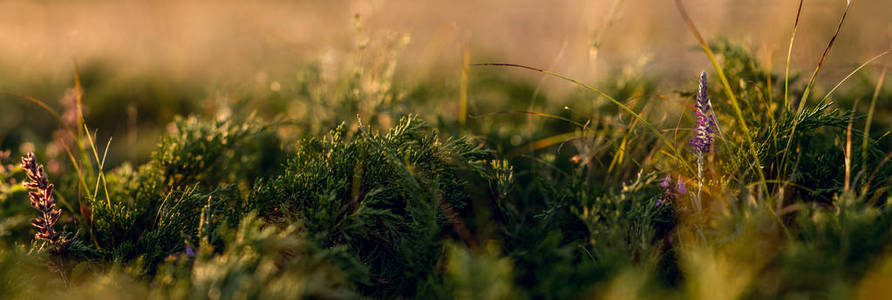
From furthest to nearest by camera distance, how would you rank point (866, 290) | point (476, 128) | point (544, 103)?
point (544, 103), point (476, 128), point (866, 290)

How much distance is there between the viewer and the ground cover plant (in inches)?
36.3

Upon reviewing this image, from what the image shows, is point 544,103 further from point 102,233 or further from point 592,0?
point 102,233

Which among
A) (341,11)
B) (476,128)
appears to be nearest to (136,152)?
(476,128)

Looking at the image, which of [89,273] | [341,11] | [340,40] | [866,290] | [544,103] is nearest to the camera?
[866,290]

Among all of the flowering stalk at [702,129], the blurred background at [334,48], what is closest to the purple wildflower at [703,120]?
the flowering stalk at [702,129]

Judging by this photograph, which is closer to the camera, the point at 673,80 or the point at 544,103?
the point at 544,103

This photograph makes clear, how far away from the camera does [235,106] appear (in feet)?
6.77

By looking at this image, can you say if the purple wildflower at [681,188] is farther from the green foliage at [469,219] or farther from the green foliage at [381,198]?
the green foliage at [381,198]

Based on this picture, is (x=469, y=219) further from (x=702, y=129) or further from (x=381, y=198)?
(x=702, y=129)

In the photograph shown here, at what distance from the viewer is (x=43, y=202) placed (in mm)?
1127

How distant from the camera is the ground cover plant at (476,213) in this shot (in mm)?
921

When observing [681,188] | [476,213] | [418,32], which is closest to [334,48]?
[418,32]

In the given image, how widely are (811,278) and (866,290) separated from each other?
7 cm

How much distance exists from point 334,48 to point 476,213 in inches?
80.7
